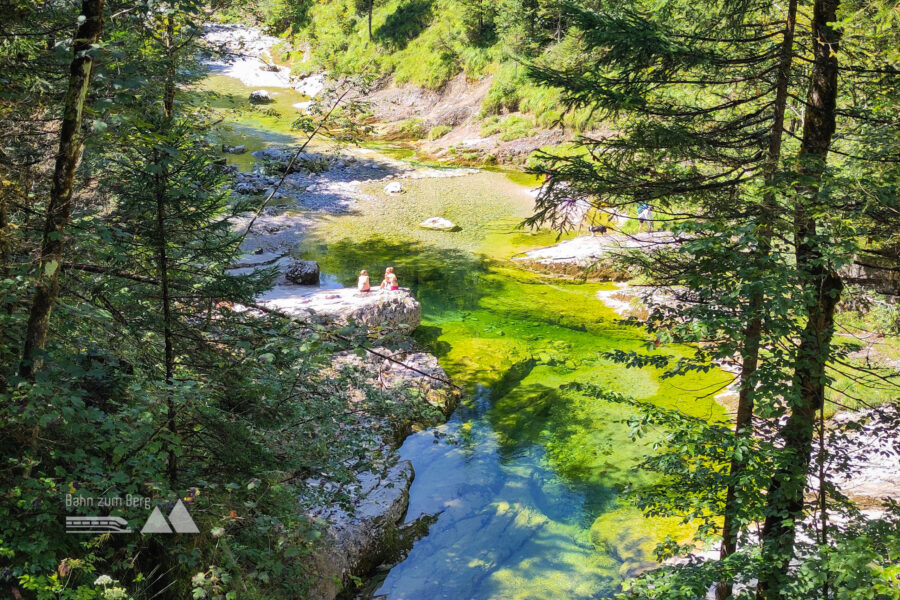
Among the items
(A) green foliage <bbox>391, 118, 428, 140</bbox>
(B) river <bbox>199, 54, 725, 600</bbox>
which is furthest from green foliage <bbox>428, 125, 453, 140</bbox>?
(B) river <bbox>199, 54, 725, 600</bbox>

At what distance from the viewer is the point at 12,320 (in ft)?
12.6

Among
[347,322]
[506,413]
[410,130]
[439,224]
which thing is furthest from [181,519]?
[410,130]

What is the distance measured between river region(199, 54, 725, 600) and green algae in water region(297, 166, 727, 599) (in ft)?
0.08

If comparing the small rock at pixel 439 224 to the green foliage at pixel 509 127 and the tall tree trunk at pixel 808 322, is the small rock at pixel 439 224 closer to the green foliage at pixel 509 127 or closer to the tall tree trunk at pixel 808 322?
the green foliage at pixel 509 127

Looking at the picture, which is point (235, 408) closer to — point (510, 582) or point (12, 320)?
point (12, 320)

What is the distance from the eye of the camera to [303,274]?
15.6m

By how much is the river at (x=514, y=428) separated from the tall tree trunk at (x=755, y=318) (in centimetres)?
72

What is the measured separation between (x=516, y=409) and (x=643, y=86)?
7026 mm

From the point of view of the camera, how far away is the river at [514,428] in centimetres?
799

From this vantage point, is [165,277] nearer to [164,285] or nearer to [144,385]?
[164,285]

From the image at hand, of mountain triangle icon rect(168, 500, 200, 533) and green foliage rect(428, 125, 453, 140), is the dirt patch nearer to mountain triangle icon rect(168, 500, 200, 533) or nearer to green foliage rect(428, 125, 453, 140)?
green foliage rect(428, 125, 453, 140)

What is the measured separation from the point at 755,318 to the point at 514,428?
6.97 metres

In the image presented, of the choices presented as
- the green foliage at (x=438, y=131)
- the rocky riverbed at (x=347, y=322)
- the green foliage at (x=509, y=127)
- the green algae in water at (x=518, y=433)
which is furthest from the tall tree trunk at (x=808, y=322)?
the green foliage at (x=438, y=131)

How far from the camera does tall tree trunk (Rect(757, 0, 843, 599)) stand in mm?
4559
